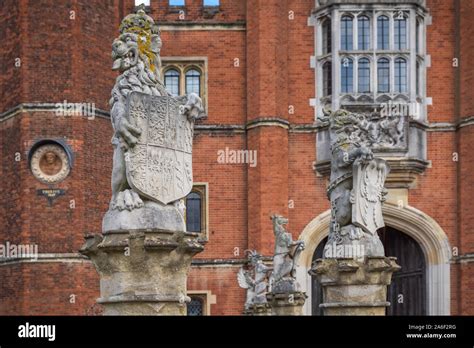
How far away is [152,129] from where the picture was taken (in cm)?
785

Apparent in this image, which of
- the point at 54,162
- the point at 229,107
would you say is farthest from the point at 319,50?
the point at 54,162

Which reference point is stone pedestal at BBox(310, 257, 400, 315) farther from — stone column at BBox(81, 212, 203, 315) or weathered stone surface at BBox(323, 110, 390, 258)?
stone column at BBox(81, 212, 203, 315)

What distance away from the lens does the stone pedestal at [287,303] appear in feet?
53.2

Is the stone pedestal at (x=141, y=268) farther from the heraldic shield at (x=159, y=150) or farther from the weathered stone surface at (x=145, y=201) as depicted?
the heraldic shield at (x=159, y=150)

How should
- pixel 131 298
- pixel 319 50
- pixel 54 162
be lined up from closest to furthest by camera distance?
1. pixel 131 298
2. pixel 54 162
3. pixel 319 50

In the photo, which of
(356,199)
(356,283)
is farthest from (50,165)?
(356,283)

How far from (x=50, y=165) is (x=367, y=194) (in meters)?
16.1

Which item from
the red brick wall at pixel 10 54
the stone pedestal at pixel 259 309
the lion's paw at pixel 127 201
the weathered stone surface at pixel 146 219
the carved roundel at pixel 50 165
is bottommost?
the stone pedestal at pixel 259 309

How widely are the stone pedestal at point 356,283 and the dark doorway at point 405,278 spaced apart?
17.0m

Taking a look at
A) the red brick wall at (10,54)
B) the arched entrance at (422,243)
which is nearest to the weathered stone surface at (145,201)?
the red brick wall at (10,54)

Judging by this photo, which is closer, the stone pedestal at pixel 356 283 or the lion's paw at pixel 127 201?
the lion's paw at pixel 127 201

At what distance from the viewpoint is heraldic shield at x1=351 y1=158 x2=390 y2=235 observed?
1057cm
